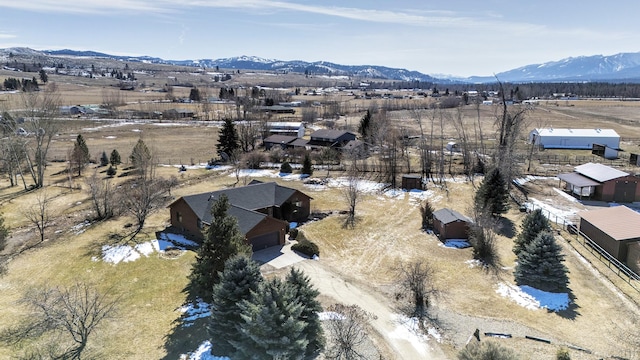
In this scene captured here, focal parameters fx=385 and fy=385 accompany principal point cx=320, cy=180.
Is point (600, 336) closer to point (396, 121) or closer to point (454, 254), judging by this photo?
point (454, 254)

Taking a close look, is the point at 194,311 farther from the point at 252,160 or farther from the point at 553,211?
the point at 252,160

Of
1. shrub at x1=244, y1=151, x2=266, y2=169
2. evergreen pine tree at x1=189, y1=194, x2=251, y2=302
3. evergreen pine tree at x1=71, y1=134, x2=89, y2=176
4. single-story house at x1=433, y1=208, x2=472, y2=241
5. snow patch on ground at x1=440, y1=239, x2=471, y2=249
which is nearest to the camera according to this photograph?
evergreen pine tree at x1=189, y1=194, x2=251, y2=302

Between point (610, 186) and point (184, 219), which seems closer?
point (184, 219)

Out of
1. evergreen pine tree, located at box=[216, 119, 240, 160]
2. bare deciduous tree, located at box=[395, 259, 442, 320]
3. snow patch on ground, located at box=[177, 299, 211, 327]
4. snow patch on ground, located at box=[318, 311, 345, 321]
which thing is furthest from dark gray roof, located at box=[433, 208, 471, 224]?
evergreen pine tree, located at box=[216, 119, 240, 160]

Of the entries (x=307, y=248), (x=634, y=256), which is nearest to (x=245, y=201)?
(x=307, y=248)

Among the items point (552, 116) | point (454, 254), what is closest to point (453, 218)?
point (454, 254)

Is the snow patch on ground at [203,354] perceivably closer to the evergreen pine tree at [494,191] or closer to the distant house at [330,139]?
the evergreen pine tree at [494,191]

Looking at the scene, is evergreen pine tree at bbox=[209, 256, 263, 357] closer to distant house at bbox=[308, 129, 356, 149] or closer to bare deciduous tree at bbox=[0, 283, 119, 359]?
bare deciduous tree at bbox=[0, 283, 119, 359]
